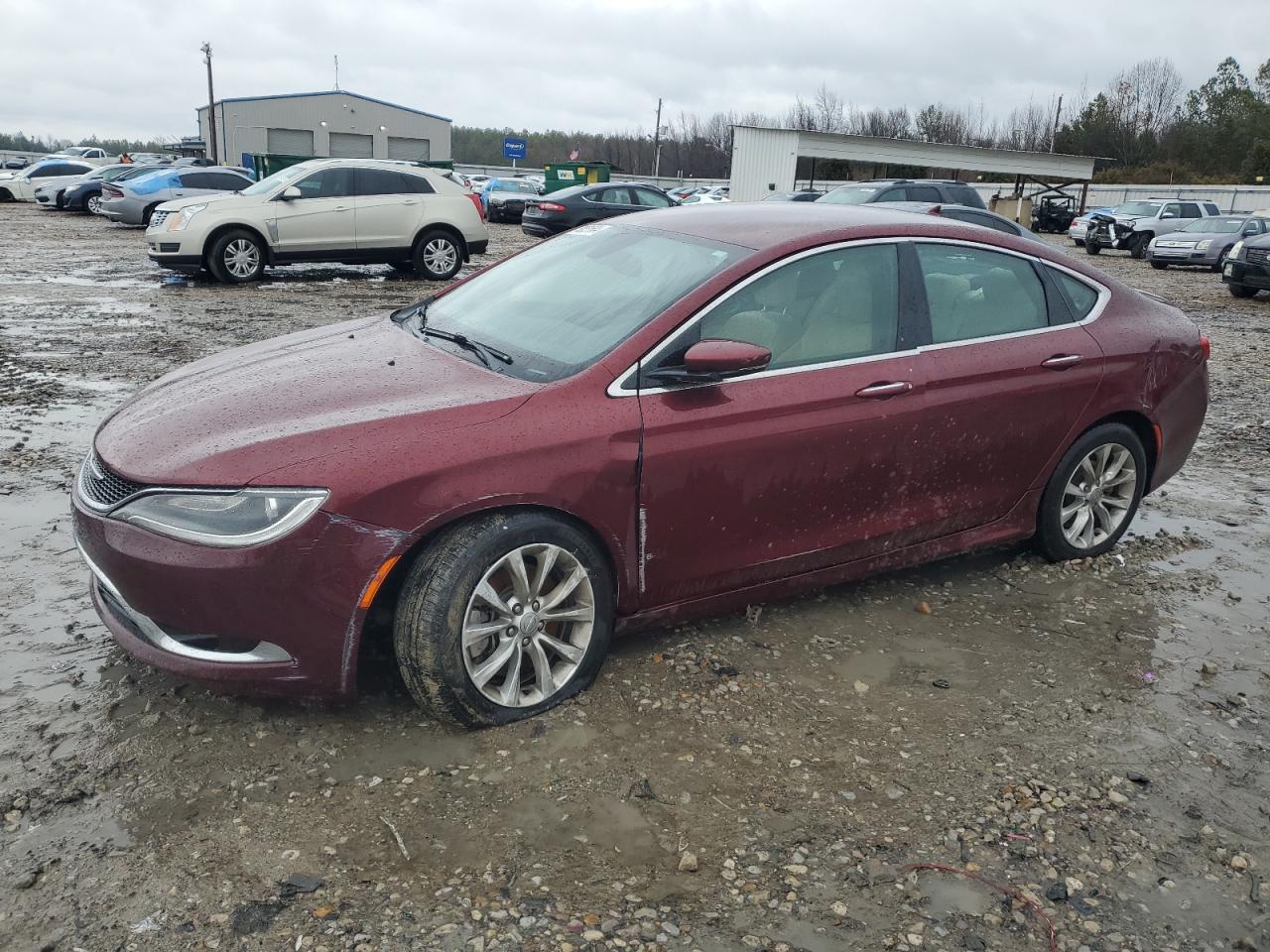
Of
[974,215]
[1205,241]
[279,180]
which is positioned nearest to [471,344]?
[974,215]

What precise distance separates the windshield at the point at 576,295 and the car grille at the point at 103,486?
1.25 metres

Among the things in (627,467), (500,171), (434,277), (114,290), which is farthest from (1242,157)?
(627,467)

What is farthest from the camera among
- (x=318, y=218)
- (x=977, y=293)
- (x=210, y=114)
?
(x=210, y=114)

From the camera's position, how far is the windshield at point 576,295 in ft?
11.9

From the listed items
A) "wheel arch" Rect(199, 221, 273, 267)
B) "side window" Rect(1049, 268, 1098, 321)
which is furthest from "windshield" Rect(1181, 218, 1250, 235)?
"side window" Rect(1049, 268, 1098, 321)

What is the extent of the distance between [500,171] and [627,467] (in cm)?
6442

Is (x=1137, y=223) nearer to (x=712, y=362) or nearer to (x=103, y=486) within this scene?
(x=712, y=362)

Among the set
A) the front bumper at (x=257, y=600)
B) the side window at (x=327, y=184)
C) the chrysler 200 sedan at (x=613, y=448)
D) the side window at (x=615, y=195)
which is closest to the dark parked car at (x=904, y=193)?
the side window at (x=615, y=195)

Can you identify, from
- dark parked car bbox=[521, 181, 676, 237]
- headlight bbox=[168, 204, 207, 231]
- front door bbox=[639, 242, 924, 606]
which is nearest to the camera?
front door bbox=[639, 242, 924, 606]

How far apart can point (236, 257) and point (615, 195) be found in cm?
1034

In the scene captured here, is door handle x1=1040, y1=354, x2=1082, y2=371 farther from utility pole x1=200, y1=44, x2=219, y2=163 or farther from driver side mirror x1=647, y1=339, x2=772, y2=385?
utility pole x1=200, y1=44, x2=219, y2=163

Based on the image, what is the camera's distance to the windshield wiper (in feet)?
12.0

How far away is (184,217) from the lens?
1330 cm

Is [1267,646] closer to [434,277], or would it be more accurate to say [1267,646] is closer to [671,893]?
[671,893]
